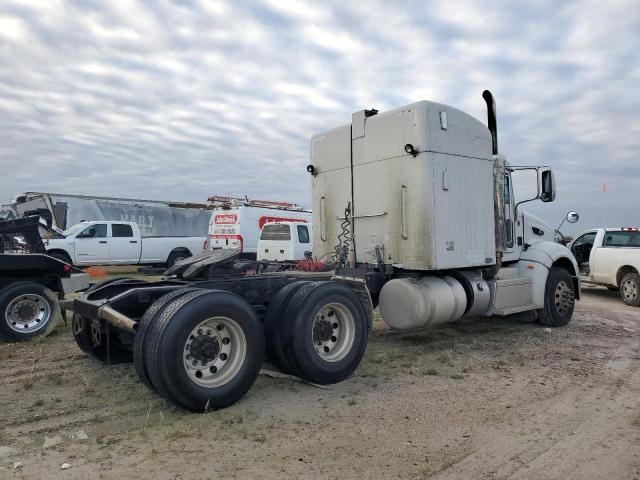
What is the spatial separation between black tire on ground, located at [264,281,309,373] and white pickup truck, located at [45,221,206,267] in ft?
42.2

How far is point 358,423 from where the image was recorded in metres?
4.41

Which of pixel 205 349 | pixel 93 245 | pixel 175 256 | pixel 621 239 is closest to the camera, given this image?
pixel 205 349

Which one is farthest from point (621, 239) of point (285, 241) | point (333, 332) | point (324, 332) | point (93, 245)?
point (93, 245)

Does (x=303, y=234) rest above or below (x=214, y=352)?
above

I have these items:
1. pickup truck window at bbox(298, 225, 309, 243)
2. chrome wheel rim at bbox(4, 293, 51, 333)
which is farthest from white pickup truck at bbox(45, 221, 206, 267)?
chrome wheel rim at bbox(4, 293, 51, 333)

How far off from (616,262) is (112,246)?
14909mm

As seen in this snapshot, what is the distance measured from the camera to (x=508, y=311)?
804 centimetres

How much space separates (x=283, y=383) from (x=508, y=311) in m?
4.13

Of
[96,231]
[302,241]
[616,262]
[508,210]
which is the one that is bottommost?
[616,262]

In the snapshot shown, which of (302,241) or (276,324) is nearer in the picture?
(276,324)

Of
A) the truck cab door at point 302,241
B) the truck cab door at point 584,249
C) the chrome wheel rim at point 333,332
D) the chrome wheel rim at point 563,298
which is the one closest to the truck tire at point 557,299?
the chrome wheel rim at point 563,298

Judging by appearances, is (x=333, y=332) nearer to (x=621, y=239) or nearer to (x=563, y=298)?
(x=563, y=298)

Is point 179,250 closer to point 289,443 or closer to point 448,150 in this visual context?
point 448,150

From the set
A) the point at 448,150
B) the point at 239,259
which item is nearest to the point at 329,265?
the point at 239,259
